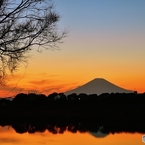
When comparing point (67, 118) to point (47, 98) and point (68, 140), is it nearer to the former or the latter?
point (47, 98)

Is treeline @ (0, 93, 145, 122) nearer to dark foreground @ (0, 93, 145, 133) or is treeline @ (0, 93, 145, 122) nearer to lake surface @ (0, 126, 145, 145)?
dark foreground @ (0, 93, 145, 133)

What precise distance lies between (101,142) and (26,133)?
2036 millimetres

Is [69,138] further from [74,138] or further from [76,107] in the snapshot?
[76,107]

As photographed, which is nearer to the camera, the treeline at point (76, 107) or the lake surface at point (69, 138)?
the lake surface at point (69, 138)

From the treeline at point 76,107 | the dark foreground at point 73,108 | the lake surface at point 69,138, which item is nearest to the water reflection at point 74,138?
the lake surface at point 69,138

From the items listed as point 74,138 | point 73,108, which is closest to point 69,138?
point 74,138

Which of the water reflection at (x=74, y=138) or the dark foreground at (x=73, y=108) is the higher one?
the dark foreground at (x=73, y=108)

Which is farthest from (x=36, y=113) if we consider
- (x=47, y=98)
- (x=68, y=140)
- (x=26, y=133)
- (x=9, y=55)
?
(x=9, y=55)

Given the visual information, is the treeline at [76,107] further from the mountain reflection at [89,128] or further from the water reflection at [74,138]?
the water reflection at [74,138]

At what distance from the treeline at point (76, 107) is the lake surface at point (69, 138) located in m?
4.04

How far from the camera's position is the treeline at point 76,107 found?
12.7m

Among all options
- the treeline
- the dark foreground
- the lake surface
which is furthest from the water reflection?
the treeline

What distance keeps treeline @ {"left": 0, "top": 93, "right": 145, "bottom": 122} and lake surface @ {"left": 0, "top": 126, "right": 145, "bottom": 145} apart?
13.2 ft

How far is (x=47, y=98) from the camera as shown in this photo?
635 inches
